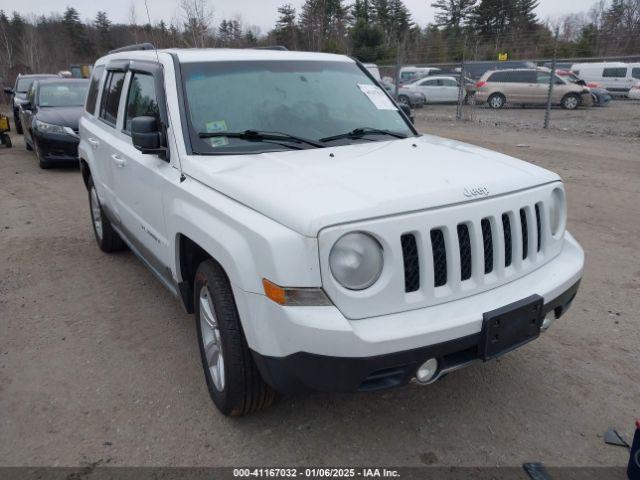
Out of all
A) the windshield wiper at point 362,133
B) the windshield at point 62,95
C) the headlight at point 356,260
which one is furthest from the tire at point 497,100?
the headlight at point 356,260

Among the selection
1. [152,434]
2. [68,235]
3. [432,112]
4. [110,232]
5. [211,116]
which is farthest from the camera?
[432,112]

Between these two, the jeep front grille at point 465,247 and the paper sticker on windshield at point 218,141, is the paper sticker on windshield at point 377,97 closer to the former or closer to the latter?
the paper sticker on windshield at point 218,141

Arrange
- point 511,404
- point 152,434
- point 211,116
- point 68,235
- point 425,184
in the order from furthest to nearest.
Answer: point 68,235, point 211,116, point 511,404, point 152,434, point 425,184

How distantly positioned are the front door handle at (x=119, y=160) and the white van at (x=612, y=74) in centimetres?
2645

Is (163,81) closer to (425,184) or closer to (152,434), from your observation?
(425,184)

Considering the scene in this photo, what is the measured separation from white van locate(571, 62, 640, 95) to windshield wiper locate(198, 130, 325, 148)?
86.6 ft

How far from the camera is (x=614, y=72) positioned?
25266mm

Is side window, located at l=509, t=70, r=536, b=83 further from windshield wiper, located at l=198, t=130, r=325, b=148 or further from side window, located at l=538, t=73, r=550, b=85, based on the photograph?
windshield wiper, located at l=198, t=130, r=325, b=148

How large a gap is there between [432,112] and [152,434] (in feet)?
69.9

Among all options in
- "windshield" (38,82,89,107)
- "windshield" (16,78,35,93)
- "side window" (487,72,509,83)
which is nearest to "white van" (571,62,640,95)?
"side window" (487,72,509,83)

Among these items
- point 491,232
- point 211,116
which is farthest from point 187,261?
point 491,232

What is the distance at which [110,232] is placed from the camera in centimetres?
532

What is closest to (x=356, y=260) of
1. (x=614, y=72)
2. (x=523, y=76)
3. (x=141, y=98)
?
(x=141, y=98)

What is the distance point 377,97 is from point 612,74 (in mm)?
26251
